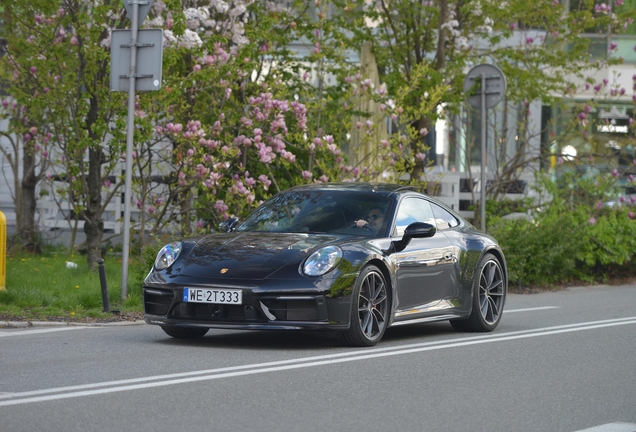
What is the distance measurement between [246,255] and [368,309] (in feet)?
3.43

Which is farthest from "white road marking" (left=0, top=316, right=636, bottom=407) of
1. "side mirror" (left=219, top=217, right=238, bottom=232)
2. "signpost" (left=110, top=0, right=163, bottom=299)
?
"signpost" (left=110, top=0, right=163, bottom=299)

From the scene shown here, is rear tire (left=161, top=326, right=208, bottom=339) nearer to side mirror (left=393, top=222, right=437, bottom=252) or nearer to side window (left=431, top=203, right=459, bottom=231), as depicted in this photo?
side mirror (left=393, top=222, right=437, bottom=252)

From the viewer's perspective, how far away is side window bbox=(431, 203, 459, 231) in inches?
415

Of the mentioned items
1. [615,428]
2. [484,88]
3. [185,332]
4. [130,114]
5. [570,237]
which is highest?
[484,88]

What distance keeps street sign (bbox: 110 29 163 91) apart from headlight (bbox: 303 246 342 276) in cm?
377

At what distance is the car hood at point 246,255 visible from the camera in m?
8.52

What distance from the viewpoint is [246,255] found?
870 centimetres

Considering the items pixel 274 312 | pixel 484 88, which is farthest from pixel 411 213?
pixel 484 88

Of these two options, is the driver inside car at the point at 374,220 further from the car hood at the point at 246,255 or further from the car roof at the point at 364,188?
the car hood at the point at 246,255

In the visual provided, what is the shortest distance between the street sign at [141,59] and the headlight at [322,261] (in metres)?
3.77

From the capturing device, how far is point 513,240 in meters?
17.2

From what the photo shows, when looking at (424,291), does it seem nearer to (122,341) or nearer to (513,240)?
(122,341)

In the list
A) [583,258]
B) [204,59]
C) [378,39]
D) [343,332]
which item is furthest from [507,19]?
[343,332]

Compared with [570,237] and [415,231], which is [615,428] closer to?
[415,231]
